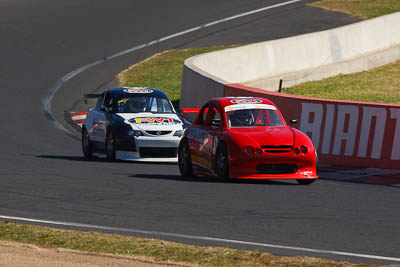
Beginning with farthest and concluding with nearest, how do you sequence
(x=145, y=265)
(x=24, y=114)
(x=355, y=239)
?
(x=24, y=114)
(x=355, y=239)
(x=145, y=265)

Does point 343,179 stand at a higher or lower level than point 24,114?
higher

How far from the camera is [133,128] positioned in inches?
739

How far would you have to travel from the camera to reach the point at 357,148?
1750 cm

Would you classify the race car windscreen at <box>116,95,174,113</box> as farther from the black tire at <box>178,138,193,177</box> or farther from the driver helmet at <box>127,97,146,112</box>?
the black tire at <box>178,138,193,177</box>

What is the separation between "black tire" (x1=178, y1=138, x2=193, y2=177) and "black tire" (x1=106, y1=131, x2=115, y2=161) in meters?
2.72

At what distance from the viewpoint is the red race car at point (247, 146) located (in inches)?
587

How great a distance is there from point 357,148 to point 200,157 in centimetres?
322

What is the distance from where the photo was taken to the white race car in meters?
18.7

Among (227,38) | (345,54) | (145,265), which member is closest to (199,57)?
(345,54)

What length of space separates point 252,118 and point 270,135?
0.88 m

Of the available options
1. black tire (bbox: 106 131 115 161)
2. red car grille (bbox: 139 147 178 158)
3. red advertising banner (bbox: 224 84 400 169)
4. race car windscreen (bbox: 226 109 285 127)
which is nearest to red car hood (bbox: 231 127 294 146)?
race car windscreen (bbox: 226 109 285 127)

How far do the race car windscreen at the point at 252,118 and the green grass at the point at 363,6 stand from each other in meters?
26.2

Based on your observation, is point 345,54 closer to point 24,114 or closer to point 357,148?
point 24,114

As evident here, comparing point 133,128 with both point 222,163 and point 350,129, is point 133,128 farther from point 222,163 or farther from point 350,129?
point 350,129
